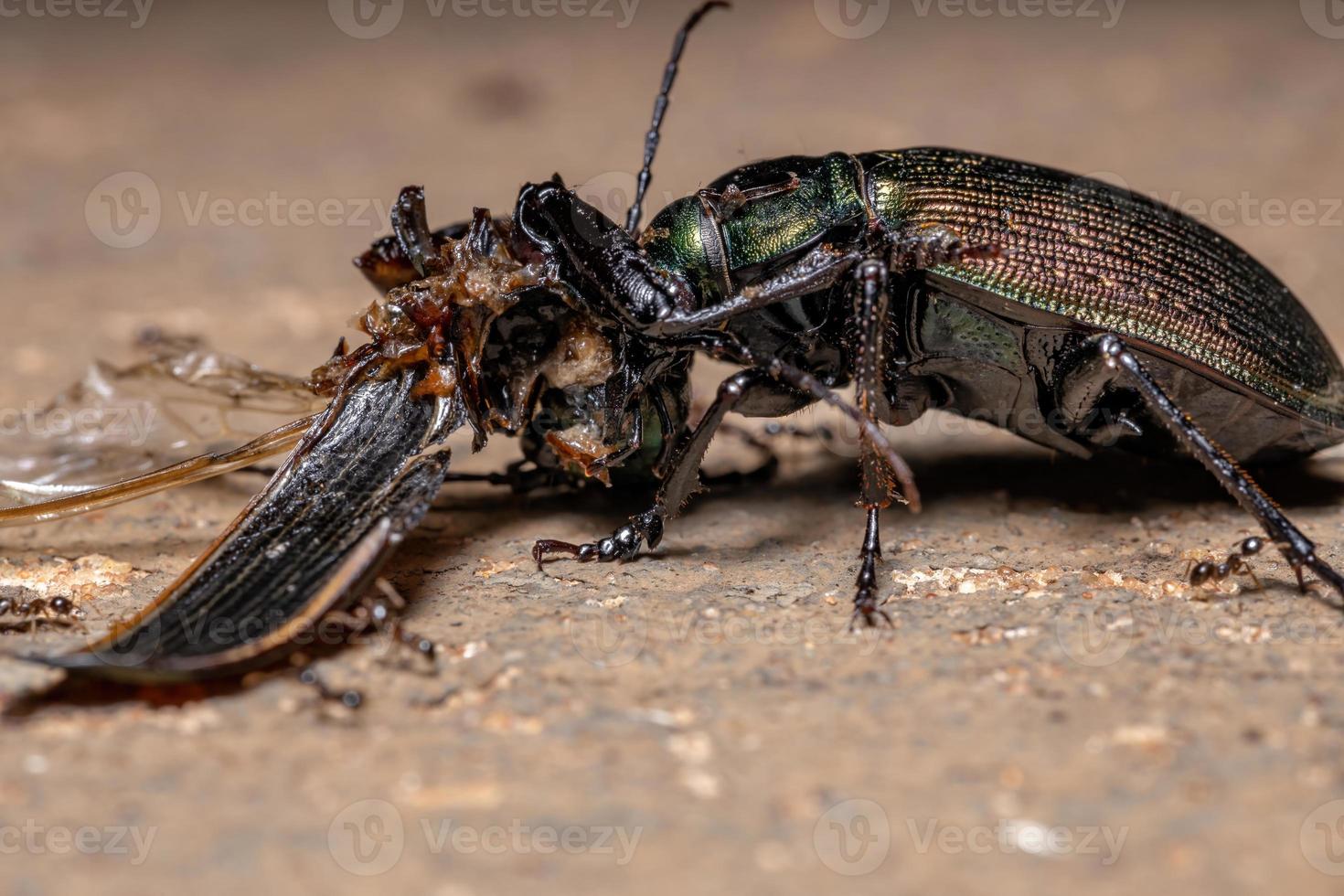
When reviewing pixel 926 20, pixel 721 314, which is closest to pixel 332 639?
pixel 721 314

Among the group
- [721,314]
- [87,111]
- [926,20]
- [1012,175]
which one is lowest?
[721,314]

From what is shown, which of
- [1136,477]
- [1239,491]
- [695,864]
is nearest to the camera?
[695,864]

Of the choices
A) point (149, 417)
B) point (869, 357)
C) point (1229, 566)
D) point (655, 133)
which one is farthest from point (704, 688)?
point (149, 417)

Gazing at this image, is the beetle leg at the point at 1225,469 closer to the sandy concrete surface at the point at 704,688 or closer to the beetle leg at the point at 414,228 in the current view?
the sandy concrete surface at the point at 704,688

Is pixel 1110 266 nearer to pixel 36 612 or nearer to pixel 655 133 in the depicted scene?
pixel 655 133

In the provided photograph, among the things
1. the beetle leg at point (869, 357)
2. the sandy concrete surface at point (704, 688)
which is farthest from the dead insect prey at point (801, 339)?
the sandy concrete surface at point (704, 688)

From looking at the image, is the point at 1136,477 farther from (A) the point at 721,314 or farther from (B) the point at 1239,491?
(A) the point at 721,314
